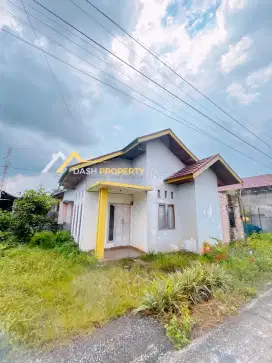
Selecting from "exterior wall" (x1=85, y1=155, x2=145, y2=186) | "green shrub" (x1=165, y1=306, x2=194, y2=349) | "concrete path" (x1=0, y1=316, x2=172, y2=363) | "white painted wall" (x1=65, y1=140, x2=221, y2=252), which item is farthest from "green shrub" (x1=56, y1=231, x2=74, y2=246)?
"green shrub" (x1=165, y1=306, x2=194, y2=349)

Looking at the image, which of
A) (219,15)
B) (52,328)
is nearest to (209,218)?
(52,328)

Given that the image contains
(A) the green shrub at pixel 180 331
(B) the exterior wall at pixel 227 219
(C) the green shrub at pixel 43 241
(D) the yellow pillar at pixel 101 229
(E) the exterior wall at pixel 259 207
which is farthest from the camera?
(E) the exterior wall at pixel 259 207

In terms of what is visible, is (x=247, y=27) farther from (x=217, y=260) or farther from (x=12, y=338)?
(x=12, y=338)

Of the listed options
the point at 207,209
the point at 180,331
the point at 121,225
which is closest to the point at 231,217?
the point at 207,209

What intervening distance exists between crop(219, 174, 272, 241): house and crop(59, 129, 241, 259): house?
2510mm

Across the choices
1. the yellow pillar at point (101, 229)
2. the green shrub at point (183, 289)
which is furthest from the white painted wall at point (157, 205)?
the green shrub at point (183, 289)

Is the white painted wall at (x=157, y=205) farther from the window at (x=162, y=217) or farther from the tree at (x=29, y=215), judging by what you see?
the tree at (x=29, y=215)

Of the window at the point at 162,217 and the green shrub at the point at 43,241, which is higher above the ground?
the window at the point at 162,217

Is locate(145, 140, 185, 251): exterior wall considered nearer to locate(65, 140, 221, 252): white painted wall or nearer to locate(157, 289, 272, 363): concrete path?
locate(65, 140, 221, 252): white painted wall

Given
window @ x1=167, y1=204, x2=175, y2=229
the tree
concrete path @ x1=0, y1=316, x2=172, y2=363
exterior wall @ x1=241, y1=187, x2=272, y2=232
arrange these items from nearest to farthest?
concrete path @ x1=0, y1=316, x2=172, y2=363 < window @ x1=167, y1=204, x2=175, y2=229 < the tree < exterior wall @ x1=241, y1=187, x2=272, y2=232

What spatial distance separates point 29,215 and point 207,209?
10392mm

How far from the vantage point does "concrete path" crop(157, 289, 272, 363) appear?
204cm

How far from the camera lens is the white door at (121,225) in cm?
809

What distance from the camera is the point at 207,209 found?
7879mm
